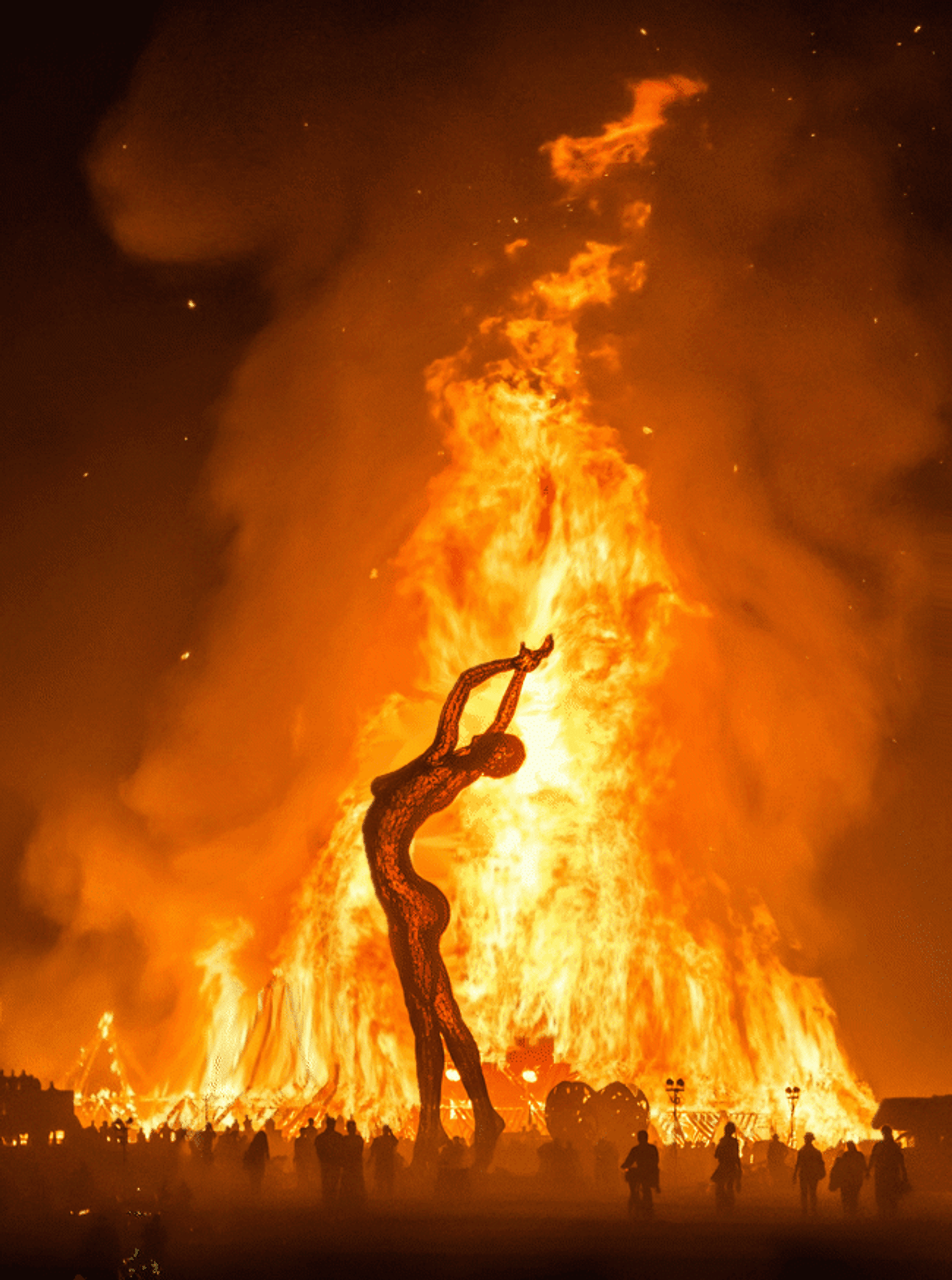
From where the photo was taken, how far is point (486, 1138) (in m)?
26.6

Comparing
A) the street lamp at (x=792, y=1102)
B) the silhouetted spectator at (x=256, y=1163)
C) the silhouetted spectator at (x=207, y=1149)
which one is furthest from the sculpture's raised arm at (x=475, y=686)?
the street lamp at (x=792, y=1102)

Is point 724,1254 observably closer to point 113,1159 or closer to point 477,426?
point 113,1159

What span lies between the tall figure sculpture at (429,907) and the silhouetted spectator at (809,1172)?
6.66 meters

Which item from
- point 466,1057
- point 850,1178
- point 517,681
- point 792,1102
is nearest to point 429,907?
point 466,1057

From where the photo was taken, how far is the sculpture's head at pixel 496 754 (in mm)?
28078

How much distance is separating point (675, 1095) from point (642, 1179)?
12764 mm

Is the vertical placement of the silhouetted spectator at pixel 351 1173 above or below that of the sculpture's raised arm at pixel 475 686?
below

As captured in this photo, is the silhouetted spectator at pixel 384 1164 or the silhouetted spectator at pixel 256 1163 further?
the silhouetted spectator at pixel 384 1164

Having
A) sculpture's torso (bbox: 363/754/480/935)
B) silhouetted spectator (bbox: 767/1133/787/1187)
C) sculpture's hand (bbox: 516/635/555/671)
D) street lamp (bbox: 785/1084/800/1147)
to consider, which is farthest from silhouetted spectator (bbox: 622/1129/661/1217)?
street lamp (bbox: 785/1084/800/1147)

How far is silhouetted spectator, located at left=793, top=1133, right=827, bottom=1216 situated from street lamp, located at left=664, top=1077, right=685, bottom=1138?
928 cm

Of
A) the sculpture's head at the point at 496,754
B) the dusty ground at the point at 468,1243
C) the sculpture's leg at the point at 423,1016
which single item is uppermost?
the sculpture's head at the point at 496,754

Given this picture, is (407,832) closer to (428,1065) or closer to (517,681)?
(517,681)

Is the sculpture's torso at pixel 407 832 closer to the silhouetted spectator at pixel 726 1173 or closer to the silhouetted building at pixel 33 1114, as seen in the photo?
the silhouetted spectator at pixel 726 1173

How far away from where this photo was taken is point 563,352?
4178 cm
